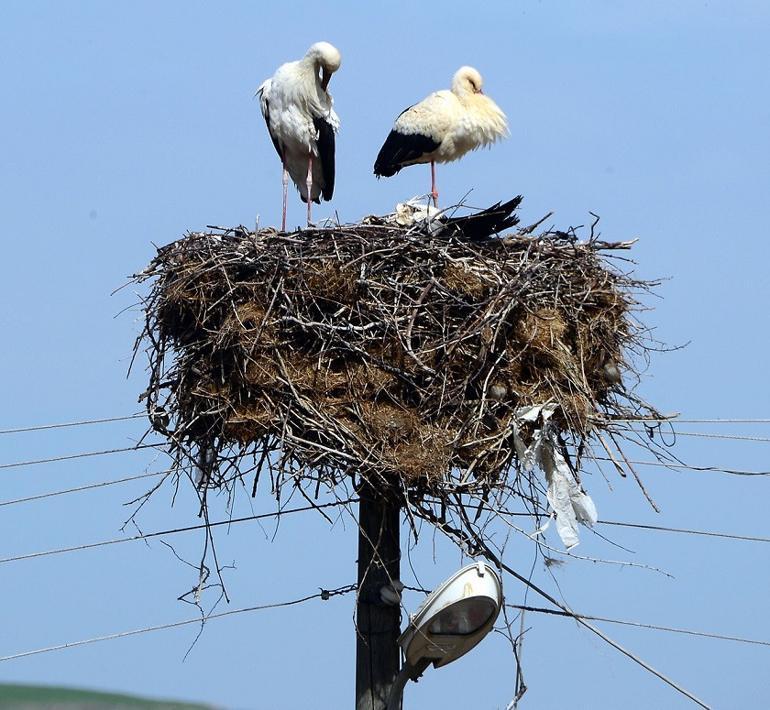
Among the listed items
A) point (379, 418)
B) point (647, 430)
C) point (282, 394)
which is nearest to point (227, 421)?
point (282, 394)

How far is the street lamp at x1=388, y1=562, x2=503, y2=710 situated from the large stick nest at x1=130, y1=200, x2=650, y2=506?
727mm

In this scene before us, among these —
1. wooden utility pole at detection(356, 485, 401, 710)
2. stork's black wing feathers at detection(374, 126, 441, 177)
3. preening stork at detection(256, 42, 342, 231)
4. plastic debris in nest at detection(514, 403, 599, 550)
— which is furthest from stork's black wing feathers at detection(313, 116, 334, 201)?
wooden utility pole at detection(356, 485, 401, 710)

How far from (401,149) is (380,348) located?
320 centimetres

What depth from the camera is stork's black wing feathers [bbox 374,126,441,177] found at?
9.81m

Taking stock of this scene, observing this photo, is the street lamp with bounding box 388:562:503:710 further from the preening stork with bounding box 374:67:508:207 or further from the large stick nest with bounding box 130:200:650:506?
the preening stork with bounding box 374:67:508:207

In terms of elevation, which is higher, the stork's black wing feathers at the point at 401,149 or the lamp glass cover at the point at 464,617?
the stork's black wing feathers at the point at 401,149

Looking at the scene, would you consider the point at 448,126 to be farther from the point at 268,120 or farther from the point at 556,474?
the point at 556,474

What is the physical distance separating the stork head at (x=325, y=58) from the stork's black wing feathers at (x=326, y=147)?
237mm

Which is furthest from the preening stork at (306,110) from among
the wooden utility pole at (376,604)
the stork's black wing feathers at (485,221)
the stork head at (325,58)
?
the wooden utility pole at (376,604)

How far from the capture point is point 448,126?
972 centimetres

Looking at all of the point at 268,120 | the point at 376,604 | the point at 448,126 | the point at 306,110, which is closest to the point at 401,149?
the point at 448,126

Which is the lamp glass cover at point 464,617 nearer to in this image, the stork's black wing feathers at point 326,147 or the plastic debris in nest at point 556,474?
the plastic debris in nest at point 556,474

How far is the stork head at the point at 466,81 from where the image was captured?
32.5 ft

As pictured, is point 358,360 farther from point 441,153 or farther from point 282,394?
point 441,153
